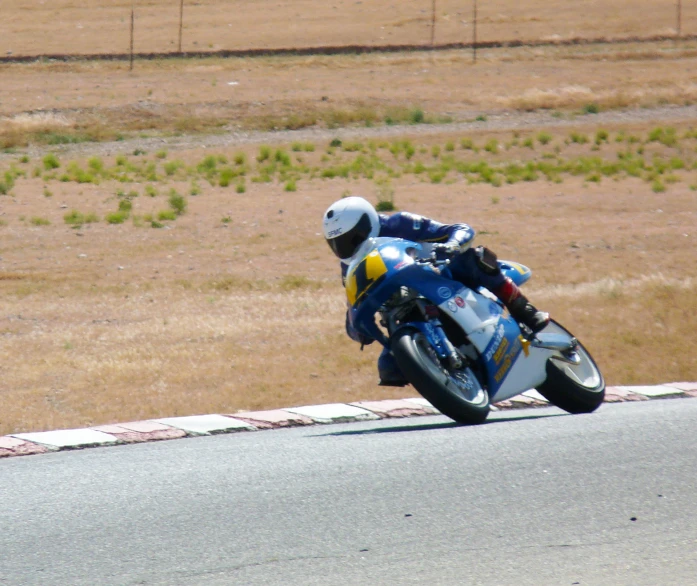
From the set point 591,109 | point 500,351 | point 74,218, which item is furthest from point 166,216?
point 591,109

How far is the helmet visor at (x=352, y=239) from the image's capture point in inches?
299

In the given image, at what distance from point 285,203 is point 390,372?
54.8ft

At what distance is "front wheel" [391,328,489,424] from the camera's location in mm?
7133

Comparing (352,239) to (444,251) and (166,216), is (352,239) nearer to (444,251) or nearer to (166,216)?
(444,251)

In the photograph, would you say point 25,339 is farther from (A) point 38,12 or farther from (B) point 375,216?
(A) point 38,12

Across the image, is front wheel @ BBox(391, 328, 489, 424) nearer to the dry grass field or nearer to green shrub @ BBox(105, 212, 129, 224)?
the dry grass field

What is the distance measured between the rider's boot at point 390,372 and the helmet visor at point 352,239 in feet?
2.23

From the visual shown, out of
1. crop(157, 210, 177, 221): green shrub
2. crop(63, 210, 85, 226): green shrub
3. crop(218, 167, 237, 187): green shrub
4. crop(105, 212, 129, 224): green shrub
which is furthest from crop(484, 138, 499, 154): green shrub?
crop(63, 210, 85, 226): green shrub

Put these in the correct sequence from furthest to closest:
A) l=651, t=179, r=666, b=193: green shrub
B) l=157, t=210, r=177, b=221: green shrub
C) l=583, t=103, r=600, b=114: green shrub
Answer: l=583, t=103, r=600, b=114: green shrub, l=651, t=179, r=666, b=193: green shrub, l=157, t=210, r=177, b=221: green shrub

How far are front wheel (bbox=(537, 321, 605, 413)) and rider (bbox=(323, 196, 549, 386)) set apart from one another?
0.35 m

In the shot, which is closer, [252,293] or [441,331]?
[441,331]

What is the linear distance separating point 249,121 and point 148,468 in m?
34.0

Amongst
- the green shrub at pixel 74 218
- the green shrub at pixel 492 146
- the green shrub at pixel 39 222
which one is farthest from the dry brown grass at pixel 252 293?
the green shrub at pixel 492 146

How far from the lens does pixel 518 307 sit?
793 centimetres
